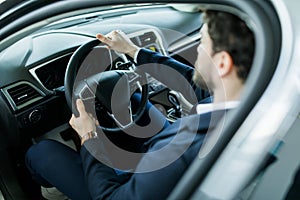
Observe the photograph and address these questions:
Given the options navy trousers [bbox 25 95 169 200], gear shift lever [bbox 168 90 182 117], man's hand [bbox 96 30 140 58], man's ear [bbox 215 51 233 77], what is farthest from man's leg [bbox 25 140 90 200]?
man's ear [bbox 215 51 233 77]

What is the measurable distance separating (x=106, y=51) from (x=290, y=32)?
879 millimetres

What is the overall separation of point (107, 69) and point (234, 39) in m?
0.74

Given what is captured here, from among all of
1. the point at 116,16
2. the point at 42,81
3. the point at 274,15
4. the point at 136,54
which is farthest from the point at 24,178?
the point at 274,15

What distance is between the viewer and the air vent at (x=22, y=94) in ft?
5.14

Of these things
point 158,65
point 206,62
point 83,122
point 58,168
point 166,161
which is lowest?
point 58,168

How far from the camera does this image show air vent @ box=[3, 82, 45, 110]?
5.14 feet

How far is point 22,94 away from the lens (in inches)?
63.0

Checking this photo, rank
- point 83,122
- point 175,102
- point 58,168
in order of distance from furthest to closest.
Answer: point 175,102 → point 58,168 → point 83,122

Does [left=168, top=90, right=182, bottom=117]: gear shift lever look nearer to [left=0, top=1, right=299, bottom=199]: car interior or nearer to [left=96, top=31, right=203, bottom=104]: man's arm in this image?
[left=0, top=1, right=299, bottom=199]: car interior

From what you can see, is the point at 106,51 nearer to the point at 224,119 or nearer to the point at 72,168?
the point at 72,168

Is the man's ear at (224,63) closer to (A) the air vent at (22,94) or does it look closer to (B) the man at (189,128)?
(B) the man at (189,128)

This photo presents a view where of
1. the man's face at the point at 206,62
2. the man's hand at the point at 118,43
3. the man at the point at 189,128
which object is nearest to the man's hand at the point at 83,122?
the man at the point at 189,128

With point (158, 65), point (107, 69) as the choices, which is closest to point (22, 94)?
point (107, 69)

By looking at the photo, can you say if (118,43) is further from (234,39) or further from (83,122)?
(234,39)
